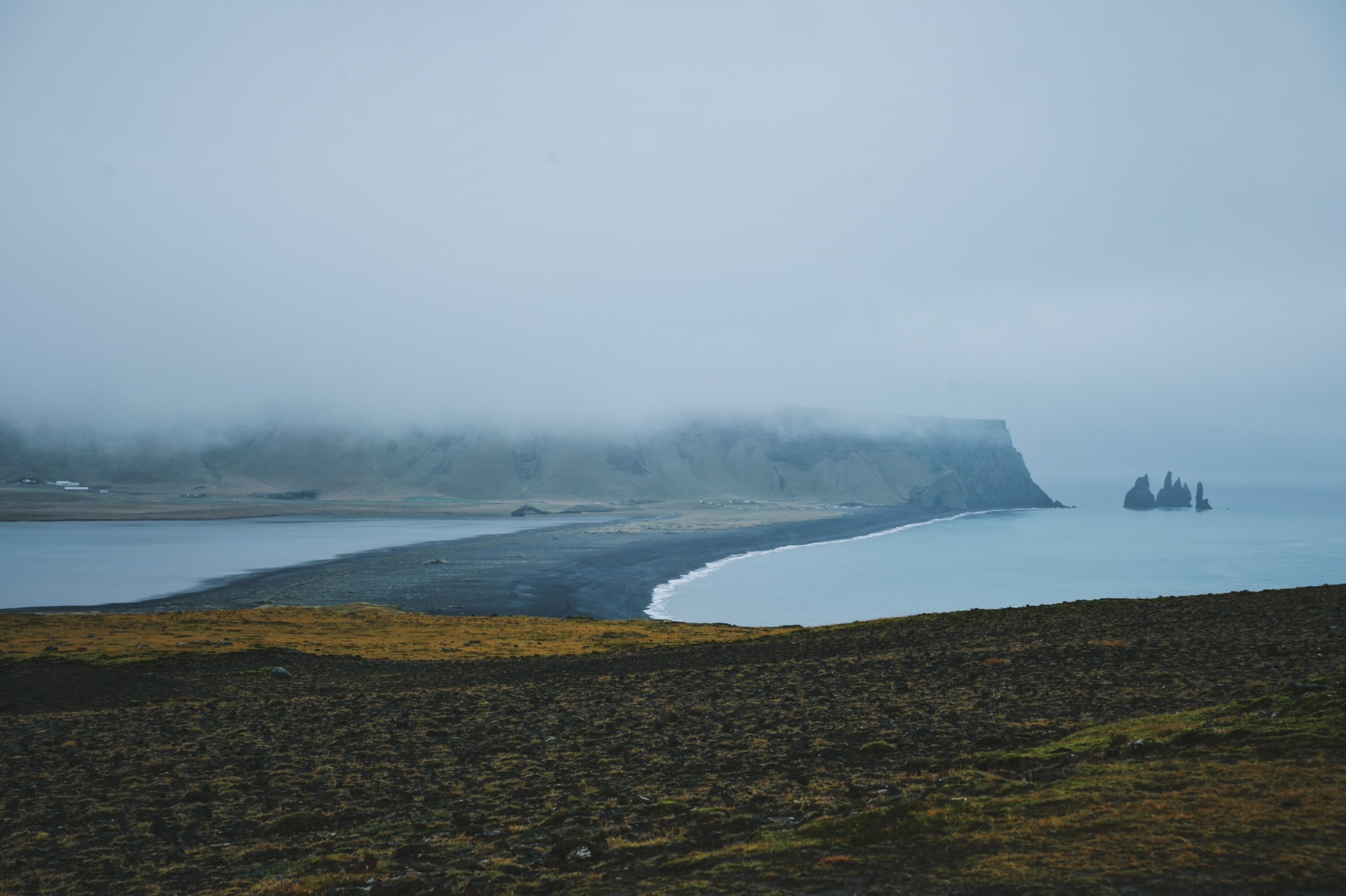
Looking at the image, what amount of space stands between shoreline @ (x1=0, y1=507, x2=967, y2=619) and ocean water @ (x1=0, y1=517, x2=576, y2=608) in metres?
6.31

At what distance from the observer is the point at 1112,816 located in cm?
1055

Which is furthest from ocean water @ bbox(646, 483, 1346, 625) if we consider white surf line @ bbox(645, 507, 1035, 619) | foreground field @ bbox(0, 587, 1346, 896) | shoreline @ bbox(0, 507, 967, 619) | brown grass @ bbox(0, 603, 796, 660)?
foreground field @ bbox(0, 587, 1346, 896)

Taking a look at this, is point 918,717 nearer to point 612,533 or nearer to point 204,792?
point 204,792

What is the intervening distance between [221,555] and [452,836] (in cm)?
13632

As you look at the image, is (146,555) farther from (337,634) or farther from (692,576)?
(337,634)

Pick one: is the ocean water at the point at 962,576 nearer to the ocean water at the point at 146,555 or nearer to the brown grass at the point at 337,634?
the brown grass at the point at 337,634

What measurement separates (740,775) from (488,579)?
88245mm

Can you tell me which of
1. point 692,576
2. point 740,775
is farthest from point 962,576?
point 740,775

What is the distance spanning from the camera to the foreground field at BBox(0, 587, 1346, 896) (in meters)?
10.2

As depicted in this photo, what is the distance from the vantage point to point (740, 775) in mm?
16016

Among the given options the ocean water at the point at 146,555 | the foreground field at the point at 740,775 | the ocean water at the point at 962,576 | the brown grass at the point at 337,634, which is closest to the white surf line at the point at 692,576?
the ocean water at the point at 962,576

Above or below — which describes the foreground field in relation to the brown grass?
above

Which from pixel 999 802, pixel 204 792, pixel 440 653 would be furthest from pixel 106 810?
pixel 440 653

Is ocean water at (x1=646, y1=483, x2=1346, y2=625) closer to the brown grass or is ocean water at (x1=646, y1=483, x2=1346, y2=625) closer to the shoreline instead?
the shoreline
